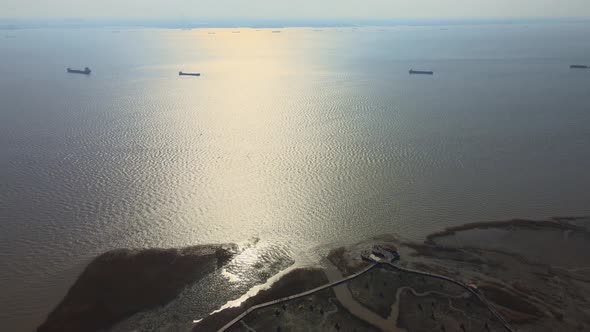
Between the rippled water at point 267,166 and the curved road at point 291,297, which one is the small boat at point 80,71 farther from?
the curved road at point 291,297

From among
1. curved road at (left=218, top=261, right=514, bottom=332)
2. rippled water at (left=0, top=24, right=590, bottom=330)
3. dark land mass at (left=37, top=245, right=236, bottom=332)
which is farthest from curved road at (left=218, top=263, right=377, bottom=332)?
dark land mass at (left=37, top=245, right=236, bottom=332)

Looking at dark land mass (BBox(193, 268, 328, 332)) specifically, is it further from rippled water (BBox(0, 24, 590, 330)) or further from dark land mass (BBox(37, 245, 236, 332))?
dark land mass (BBox(37, 245, 236, 332))

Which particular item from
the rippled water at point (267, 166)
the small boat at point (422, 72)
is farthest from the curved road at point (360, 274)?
the small boat at point (422, 72)

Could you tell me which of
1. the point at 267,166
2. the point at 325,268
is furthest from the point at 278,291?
the point at 267,166

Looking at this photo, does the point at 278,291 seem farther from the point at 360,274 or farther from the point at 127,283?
the point at 127,283

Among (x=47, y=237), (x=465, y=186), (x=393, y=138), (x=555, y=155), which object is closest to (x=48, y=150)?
(x=47, y=237)

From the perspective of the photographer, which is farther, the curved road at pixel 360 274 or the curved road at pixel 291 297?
the curved road at pixel 291 297
